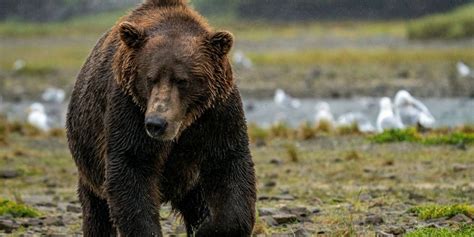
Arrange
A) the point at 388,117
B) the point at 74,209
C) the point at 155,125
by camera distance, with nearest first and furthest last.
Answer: the point at 155,125 → the point at 74,209 → the point at 388,117

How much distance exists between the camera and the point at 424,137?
1498 cm

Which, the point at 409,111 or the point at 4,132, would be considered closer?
the point at 4,132

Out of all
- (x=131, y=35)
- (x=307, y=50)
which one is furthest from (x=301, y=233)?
(x=307, y=50)

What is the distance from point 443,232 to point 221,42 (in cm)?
223

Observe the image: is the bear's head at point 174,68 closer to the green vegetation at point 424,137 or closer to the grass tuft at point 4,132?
the green vegetation at point 424,137

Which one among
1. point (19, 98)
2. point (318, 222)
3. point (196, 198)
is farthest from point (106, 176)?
point (19, 98)

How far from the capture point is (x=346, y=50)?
1724 inches

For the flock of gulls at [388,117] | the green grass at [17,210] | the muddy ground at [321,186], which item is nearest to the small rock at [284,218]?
the muddy ground at [321,186]

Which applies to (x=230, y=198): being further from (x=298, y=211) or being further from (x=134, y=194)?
(x=298, y=211)

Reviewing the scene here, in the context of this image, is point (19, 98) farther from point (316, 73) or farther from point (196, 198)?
point (196, 198)

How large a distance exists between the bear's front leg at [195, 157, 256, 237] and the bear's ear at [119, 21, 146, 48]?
890 millimetres

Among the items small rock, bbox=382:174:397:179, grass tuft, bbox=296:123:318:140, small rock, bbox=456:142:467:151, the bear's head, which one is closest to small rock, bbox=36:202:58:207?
small rock, bbox=382:174:397:179

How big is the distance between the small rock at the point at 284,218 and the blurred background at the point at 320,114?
1 cm

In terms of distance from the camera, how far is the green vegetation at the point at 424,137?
14.3 meters
